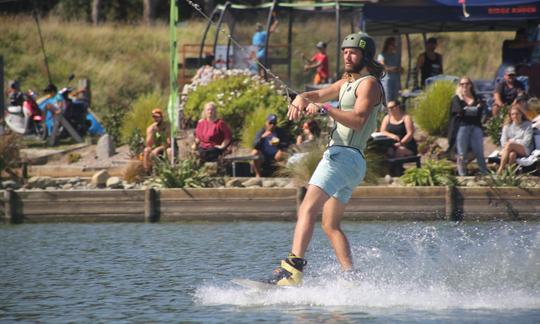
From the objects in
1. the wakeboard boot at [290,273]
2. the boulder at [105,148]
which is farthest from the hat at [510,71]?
the wakeboard boot at [290,273]

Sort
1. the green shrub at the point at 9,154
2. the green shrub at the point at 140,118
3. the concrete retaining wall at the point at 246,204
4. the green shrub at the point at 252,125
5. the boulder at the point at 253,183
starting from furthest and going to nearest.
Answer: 1. the green shrub at the point at 140,118
2. the green shrub at the point at 252,125
3. the green shrub at the point at 9,154
4. the boulder at the point at 253,183
5. the concrete retaining wall at the point at 246,204

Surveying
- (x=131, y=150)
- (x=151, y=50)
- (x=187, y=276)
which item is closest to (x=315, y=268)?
(x=187, y=276)

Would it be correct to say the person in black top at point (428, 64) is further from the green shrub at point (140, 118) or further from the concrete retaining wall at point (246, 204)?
the concrete retaining wall at point (246, 204)

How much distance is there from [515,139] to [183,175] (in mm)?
4378

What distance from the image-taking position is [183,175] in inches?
618

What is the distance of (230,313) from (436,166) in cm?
734

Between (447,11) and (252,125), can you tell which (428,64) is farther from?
(252,125)

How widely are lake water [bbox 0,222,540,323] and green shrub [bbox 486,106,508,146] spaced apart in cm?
484

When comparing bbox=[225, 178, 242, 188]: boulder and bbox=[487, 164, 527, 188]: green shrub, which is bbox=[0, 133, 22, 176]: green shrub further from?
bbox=[487, 164, 527, 188]: green shrub

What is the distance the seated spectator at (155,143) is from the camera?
56.6 feet

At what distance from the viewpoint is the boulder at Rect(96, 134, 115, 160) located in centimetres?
2033

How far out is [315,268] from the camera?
10.3m

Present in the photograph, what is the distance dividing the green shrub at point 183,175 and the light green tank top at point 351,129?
6964 mm

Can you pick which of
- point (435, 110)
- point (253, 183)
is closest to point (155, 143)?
point (253, 183)
